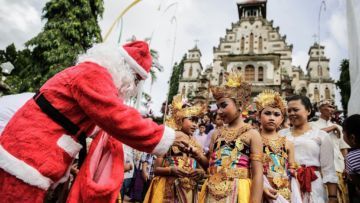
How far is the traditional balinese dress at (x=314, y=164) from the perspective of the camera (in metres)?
3.12

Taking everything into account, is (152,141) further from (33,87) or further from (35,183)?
(33,87)

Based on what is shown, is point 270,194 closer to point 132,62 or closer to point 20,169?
point 132,62

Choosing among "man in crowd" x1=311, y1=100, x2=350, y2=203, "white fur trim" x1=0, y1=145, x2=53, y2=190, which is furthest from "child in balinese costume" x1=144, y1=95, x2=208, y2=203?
"man in crowd" x1=311, y1=100, x2=350, y2=203

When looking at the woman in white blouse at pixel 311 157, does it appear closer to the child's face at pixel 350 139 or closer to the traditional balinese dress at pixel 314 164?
the traditional balinese dress at pixel 314 164

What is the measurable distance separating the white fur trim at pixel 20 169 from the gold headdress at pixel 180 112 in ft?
8.53

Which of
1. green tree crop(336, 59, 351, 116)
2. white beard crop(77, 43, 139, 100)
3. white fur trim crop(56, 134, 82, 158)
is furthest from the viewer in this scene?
green tree crop(336, 59, 351, 116)

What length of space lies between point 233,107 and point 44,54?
46.2 feet

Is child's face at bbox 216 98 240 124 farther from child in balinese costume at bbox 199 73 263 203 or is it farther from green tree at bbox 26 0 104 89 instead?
green tree at bbox 26 0 104 89

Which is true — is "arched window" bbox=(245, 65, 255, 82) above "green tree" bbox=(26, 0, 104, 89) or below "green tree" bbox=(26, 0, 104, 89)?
above

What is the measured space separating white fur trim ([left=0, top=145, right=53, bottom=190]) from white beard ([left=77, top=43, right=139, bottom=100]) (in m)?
0.76

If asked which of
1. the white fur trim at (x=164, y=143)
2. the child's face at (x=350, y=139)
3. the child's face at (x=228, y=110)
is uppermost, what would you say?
the child's face at (x=350, y=139)

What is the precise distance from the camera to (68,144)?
1.68 metres

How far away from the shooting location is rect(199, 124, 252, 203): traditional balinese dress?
7.80ft

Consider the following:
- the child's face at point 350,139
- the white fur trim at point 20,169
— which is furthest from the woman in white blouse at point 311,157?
the white fur trim at point 20,169
